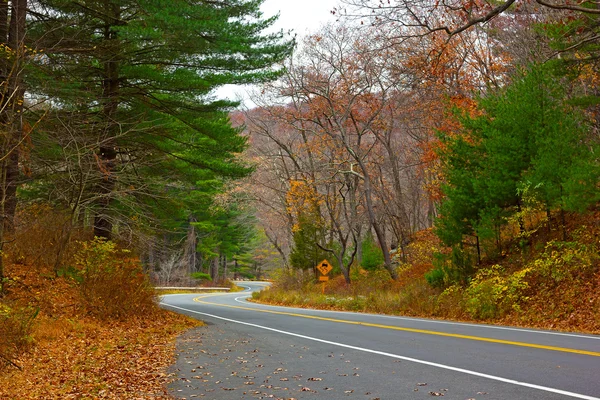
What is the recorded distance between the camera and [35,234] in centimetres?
1630

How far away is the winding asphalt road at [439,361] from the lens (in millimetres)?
6363

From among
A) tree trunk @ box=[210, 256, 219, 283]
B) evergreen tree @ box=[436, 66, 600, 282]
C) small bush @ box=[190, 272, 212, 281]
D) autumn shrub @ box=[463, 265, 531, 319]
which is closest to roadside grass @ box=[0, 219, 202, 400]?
autumn shrub @ box=[463, 265, 531, 319]

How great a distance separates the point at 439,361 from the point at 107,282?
10.2 meters

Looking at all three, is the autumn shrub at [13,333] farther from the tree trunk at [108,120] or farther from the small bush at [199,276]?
the small bush at [199,276]

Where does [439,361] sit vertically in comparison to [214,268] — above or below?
below

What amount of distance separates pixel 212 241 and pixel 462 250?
4568cm

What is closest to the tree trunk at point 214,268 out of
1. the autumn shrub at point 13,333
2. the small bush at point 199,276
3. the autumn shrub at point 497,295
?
the small bush at point 199,276

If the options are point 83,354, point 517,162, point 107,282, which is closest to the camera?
point 83,354

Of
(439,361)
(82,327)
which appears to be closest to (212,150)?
(82,327)

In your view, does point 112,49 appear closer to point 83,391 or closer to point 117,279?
point 117,279

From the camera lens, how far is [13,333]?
9.82 m

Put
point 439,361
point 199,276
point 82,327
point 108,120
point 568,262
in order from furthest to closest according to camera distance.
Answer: point 199,276
point 108,120
point 568,262
point 82,327
point 439,361

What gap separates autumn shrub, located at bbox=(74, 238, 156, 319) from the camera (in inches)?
591

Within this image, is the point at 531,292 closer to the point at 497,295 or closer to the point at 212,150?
the point at 497,295
